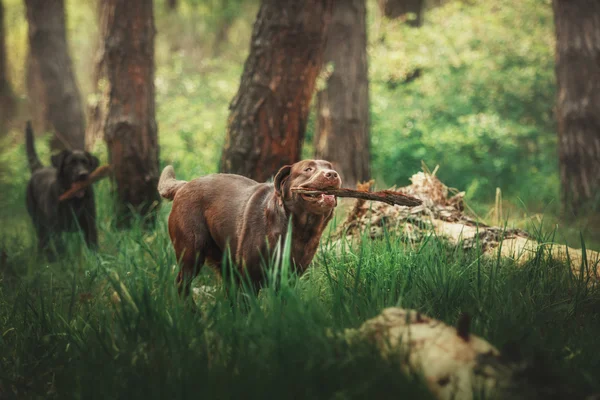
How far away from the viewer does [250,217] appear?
375 centimetres

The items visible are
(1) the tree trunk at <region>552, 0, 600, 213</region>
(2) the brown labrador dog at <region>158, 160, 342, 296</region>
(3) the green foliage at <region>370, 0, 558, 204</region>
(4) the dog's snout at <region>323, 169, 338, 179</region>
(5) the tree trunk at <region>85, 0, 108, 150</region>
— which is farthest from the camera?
(3) the green foliage at <region>370, 0, 558, 204</region>

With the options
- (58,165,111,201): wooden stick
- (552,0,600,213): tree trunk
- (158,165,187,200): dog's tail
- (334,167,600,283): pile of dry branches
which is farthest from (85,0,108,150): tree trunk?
(552,0,600,213): tree trunk

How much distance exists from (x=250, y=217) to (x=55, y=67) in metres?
10.9

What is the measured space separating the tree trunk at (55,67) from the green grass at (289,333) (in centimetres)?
952

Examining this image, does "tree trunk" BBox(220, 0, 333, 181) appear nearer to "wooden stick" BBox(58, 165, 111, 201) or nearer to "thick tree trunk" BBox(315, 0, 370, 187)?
"wooden stick" BBox(58, 165, 111, 201)

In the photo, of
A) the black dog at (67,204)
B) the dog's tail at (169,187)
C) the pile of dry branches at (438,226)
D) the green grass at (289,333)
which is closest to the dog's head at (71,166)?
the black dog at (67,204)

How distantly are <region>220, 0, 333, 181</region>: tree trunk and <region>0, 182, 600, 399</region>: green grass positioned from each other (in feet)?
7.71

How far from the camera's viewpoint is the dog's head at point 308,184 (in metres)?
3.42

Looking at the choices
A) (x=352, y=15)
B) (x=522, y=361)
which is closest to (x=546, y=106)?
→ (x=352, y=15)

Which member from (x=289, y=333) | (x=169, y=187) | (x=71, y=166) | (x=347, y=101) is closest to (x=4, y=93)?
(x=347, y=101)

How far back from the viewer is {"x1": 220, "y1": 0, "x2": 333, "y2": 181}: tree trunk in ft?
20.3

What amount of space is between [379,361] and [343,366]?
6.0 inches

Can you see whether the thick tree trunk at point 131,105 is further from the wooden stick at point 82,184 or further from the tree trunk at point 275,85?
the tree trunk at point 275,85

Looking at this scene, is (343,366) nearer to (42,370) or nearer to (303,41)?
(42,370)
